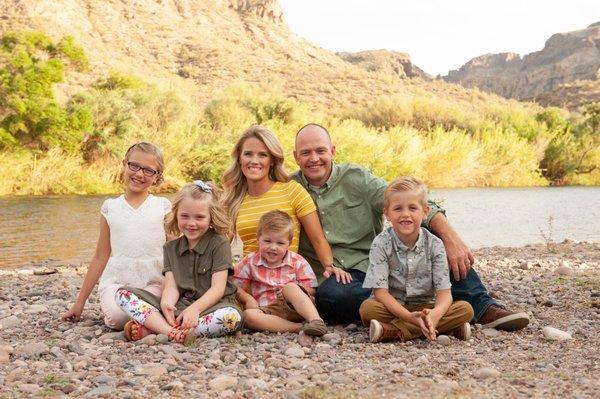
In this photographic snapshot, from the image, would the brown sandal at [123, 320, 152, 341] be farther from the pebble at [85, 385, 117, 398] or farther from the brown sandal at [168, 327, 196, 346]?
the pebble at [85, 385, 117, 398]

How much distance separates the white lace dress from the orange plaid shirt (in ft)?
1.89

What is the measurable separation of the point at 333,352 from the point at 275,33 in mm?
70025

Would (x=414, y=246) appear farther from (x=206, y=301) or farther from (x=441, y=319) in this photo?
(x=206, y=301)

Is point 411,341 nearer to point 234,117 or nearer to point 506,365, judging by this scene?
point 506,365

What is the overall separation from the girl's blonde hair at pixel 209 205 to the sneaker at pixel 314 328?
2.86 ft

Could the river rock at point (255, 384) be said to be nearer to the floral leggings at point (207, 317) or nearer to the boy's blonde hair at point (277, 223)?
the floral leggings at point (207, 317)

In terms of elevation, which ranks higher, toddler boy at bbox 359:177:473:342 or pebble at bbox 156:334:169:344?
toddler boy at bbox 359:177:473:342

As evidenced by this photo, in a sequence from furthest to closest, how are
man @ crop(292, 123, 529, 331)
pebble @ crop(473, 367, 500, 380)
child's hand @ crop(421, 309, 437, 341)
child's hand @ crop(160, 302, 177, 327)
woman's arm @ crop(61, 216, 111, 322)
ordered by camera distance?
1. woman's arm @ crop(61, 216, 111, 322)
2. man @ crop(292, 123, 529, 331)
3. child's hand @ crop(160, 302, 177, 327)
4. child's hand @ crop(421, 309, 437, 341)
5. pebble @ crop(473, 367, 500, 380)

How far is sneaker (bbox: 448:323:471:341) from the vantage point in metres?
4.57

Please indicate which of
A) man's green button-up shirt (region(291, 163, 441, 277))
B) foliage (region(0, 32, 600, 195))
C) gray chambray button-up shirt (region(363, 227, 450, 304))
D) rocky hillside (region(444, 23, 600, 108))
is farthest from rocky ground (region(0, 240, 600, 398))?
rocky hillside (region(444, 23, 600, 108))

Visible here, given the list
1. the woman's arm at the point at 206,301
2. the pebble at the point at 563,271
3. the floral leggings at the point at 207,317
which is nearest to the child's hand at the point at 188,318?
the woman's arm at the point at 206,301

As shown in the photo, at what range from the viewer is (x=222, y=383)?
349 cm

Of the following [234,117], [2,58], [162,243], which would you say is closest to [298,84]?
Result: [234,117]

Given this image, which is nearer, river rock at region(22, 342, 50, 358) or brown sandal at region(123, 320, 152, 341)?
river rock at region(22, 342, 50, 358)
